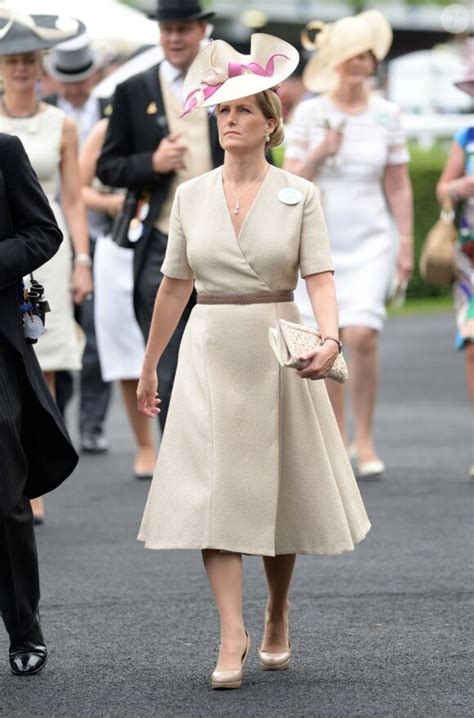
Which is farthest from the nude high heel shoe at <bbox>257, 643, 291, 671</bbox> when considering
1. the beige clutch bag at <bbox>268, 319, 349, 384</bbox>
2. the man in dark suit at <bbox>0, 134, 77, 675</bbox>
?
the beige clutch bag at <bbox>268, 319, 349, 384</bbox>

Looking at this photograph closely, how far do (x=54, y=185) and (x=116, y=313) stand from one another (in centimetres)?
174

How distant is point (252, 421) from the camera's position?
17.9 ft

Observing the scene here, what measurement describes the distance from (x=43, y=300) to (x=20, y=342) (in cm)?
24

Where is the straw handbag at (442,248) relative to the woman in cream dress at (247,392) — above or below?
below

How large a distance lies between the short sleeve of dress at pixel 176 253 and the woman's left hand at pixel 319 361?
61 centimetres

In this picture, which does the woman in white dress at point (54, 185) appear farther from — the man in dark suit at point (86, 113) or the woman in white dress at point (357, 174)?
the man in dark suit at point (86, 113)

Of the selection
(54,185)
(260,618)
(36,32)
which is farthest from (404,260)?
(260,618)

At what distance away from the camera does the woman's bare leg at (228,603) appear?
534 cm

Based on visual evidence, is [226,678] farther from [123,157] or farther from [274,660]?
[123,157]

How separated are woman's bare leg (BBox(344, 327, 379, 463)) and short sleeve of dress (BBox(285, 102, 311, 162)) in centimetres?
93

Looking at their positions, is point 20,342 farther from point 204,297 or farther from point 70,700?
point 70,700

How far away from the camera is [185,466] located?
543 cm

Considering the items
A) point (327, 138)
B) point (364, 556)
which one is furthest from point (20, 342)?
point (327, 138)

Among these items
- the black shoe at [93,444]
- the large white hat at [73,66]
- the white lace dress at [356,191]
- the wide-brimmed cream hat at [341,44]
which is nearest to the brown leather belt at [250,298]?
the white lace dress at [356,191]
